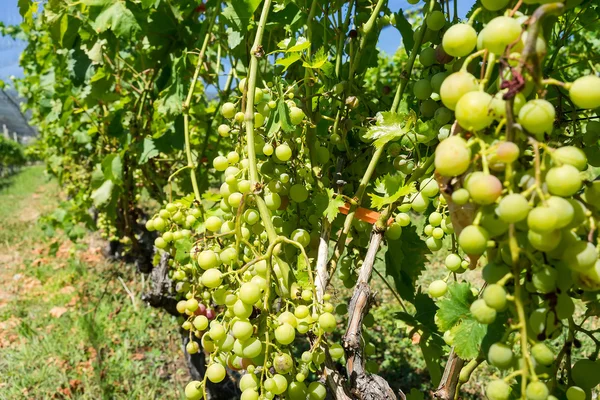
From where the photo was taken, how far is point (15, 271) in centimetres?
617

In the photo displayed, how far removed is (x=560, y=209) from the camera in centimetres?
47

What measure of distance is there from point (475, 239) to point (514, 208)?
7 centimetres

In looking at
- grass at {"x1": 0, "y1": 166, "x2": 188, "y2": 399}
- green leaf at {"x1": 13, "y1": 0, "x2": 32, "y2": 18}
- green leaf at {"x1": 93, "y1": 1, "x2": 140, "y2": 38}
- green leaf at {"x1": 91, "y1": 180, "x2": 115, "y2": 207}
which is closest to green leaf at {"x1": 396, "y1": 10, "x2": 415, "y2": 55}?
green leaf at {"x1": 93, "y1": 1, "x2": 140, "y2": 38}

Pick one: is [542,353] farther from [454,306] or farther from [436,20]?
[436,20]

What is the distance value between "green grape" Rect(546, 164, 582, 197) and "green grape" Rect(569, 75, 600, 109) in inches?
4.3

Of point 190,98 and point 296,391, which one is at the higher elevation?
point 190,98

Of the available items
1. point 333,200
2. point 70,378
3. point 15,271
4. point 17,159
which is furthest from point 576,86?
point 17,159

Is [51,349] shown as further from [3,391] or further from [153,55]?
[153,55]

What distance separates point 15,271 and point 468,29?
23.0 ft

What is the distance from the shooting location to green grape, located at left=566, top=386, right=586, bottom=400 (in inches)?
25.2

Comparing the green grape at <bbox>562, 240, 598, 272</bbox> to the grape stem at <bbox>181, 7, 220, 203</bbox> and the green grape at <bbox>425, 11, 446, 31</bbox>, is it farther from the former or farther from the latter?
the grape stem at <bbox>181, 7, 220, 203</bbox>

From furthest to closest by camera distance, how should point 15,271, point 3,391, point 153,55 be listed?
point 15,271
point 3,391
point 153,55

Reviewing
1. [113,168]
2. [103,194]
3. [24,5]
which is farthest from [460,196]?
[103,194]

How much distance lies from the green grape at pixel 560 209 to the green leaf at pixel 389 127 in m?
0.51
